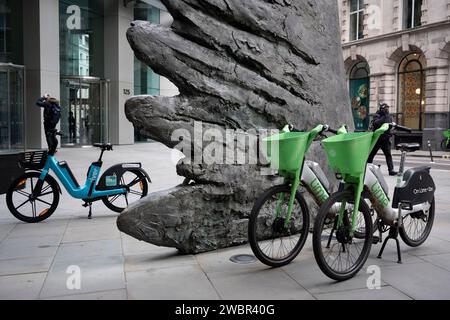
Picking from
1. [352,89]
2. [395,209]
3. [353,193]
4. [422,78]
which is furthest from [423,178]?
[352,89]

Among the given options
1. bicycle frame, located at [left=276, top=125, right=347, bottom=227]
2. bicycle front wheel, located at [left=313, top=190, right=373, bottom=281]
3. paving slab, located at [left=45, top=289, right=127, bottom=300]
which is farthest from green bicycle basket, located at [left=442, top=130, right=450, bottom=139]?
paving slab, located at [left=45, top=289, right=127, bottom=300]

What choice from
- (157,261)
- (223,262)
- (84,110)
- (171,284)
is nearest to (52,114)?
(84,110)

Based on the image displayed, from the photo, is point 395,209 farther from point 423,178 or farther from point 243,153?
point 243,153

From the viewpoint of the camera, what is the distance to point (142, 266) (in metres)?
4.38

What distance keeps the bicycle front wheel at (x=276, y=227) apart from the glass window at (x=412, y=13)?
2274 cm

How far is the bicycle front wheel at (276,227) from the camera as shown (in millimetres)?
4125

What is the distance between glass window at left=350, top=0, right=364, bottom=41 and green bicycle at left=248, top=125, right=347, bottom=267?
26126 millimetres

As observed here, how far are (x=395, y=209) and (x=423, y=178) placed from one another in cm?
52

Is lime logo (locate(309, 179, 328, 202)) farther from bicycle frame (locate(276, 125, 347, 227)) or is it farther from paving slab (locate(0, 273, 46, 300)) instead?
paving slab (locate(0, 273, 46, 300))

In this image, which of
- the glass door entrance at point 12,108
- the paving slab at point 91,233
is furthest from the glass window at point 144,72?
the paving slab at point 91,233

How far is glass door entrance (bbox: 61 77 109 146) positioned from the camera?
2083cm

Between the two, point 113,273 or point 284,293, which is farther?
point 113,273

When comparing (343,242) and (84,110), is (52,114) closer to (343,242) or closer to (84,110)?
(84,110)

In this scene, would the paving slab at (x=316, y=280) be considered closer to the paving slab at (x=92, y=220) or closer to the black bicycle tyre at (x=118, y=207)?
the paving slab at (x=92, y=220)
